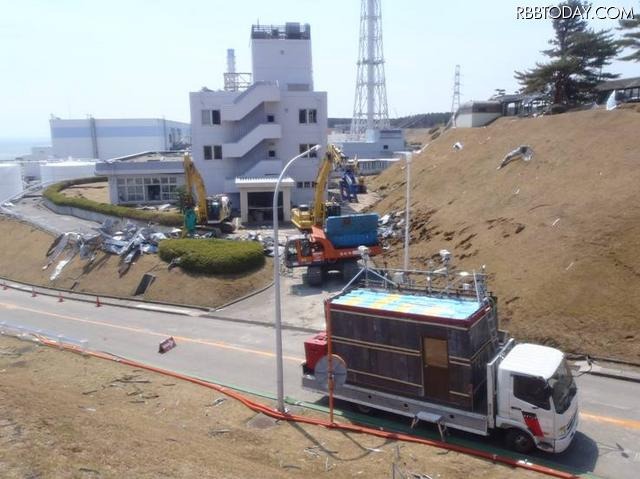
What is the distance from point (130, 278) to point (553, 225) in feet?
72.7

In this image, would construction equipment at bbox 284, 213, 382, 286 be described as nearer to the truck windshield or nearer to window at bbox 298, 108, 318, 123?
the truck windshield

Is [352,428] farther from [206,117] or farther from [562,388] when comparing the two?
[206,117]

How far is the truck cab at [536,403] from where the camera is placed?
1212 cm

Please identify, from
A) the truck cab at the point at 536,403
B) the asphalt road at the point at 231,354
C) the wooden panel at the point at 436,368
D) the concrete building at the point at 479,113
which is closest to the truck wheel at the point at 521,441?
the truck cab at the point at 536,403

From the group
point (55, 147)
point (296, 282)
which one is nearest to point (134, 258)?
point (296, 282)

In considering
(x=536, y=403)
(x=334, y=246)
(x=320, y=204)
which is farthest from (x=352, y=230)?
(x=536, y=403)

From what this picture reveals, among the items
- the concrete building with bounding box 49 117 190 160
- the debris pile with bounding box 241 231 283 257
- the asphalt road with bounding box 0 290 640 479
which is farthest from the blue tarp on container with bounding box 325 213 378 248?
the concrete building with bounding box 49 117 190 160

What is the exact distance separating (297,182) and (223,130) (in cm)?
746

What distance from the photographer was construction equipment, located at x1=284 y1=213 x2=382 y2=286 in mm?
27609

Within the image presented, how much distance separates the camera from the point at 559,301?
65.0 feet

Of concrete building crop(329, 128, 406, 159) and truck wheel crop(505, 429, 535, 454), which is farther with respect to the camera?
concrete building crop(329, 128, 406, 159)

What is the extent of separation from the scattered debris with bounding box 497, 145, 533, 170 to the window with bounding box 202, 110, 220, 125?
915 inches

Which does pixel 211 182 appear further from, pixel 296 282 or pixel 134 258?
pixel 296 282

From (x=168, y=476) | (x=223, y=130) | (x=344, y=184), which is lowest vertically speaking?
(x=168, y=476)
